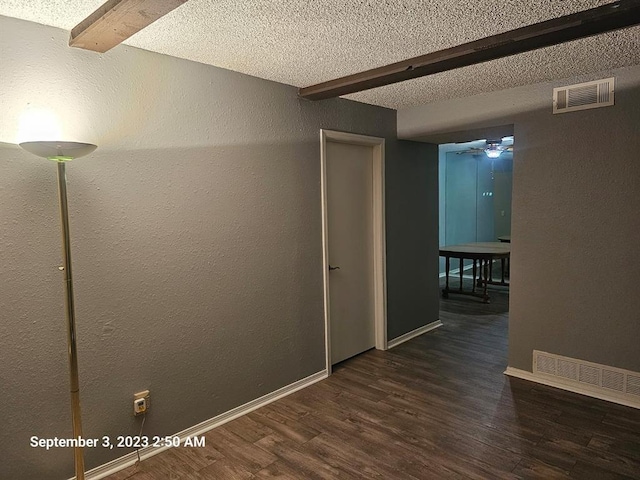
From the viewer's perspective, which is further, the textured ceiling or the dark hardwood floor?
the dark hardwood floor

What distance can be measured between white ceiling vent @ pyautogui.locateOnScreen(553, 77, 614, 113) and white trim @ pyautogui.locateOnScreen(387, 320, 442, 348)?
2.50 metres

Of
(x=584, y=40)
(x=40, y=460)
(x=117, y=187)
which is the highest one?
(x=584, y=40)

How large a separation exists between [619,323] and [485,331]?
1.73m

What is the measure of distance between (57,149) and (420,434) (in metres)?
2.53

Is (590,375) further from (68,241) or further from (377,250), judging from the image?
(68,241)

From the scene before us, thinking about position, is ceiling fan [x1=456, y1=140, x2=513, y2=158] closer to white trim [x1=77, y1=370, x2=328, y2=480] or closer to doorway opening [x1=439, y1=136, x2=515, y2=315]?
doorway opening [x1=439, y1=136, x2=515, y2=315]

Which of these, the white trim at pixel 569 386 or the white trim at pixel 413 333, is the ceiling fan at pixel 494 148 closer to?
the white trim at pixel 413 333

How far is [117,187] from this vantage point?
2.30 m

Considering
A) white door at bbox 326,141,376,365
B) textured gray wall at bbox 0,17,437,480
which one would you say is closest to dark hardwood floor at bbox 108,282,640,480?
textured gray wall at bbox 0,17,437,480

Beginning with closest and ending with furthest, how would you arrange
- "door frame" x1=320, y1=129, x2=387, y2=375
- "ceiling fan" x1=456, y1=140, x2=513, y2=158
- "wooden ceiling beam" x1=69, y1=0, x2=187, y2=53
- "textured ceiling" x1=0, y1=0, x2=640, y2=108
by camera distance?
"wooden ceiling beam" x1=69, y1=0, x2=187, y2=53
"textured ceiling" x1=0, y1=0, x2=640, y2=108
"door frame" x1=320, y1=129, x2=387, y2=375
"ceiling fan" x1=456, y1=140, x2=513, y2=158

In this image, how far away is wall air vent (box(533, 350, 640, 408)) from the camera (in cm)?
298

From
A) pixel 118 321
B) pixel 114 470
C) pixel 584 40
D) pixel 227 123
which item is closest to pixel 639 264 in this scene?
pixel 584 40

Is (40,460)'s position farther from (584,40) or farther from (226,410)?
(584,40)

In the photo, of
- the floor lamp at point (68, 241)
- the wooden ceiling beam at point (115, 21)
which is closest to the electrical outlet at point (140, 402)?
the floor lamp at point (68, 241)
